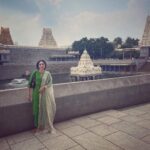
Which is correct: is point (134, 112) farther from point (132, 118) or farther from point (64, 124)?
point (64, 124)

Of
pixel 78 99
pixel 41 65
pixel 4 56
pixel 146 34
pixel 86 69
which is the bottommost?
pixel 86 69

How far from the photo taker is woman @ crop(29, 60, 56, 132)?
413cm

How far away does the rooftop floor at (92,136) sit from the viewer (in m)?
3.39

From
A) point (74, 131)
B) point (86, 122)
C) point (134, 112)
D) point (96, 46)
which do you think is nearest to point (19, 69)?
point (96, 46)

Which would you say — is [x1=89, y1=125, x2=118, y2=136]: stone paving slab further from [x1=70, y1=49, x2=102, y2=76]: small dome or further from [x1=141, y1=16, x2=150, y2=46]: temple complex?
[x1=141, y1=16, x2=150, y2=46]: temple complex

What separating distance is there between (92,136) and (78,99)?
146 centimetres

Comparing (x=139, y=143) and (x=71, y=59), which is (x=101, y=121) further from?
(x=71, y=59)

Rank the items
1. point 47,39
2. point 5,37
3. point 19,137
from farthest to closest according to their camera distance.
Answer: point 47,39
point 5,37
point 19,137

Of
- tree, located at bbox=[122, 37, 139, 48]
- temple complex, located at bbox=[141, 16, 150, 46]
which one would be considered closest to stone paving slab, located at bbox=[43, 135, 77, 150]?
temple complex, located at bbox=[141, 16, 150, 46]

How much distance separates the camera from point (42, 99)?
414cm

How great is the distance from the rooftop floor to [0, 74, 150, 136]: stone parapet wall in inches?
9.8

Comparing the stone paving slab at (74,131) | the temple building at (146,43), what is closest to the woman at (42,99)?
the stone paving slab at (74,131)

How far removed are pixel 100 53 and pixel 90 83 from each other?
61550 mm

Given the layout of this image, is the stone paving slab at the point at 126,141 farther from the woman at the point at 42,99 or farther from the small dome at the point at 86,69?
the small dome at the point at 86,69
